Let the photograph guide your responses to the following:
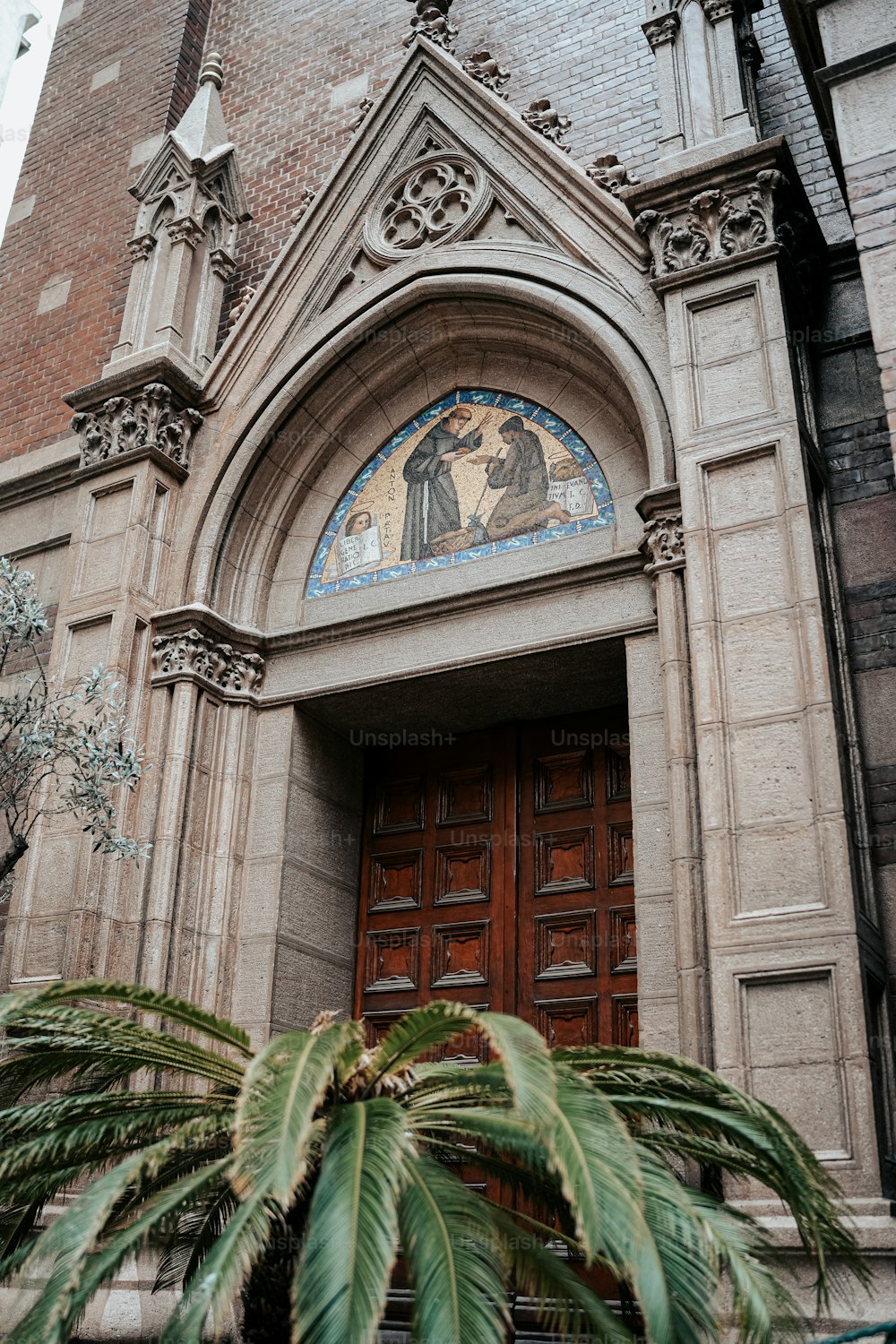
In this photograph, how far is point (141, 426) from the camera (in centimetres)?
1067

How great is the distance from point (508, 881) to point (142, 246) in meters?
6.52

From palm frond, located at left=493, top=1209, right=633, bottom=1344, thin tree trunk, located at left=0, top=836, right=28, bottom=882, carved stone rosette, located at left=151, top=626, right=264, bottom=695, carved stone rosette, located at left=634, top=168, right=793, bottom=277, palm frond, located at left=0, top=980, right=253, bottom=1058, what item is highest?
carved stone rosette, located at left=634, top=168, right=793, bottom=277

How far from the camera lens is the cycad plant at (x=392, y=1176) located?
416 centimetres

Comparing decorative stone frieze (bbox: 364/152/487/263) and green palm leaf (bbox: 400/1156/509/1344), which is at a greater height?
decorative stone frieze (bbox: 364/152/487/263)

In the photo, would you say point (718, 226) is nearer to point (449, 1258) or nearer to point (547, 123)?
point (547, 123)

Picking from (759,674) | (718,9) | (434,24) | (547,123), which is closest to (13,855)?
(759,674)

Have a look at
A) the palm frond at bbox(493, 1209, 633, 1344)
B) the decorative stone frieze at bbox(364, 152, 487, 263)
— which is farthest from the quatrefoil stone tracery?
the palm frond at bbox(493, 1209, 633, 1344)

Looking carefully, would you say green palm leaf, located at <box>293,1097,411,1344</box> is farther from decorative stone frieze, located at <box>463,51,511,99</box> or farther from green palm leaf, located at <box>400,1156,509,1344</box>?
decorative stone frieze, located at <box>463,51,511,99</box>

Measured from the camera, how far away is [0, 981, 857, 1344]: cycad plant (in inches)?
164

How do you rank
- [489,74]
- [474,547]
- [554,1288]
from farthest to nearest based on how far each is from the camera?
[489,74]
[474,547]
[554,1288]

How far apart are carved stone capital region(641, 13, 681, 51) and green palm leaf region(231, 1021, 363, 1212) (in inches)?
309

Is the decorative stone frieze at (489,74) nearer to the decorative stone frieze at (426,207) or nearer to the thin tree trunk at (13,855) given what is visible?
the decorative stone frieze at (426,207)

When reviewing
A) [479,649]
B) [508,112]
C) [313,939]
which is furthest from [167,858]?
[508,112]

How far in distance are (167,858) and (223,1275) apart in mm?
5226
